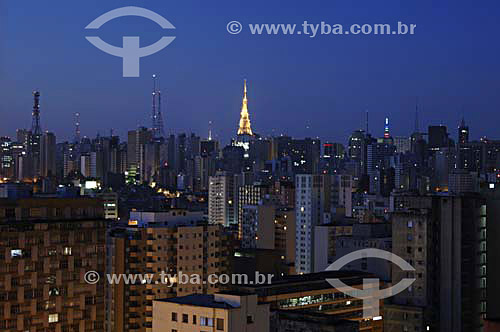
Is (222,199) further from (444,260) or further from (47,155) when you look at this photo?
(444,260)

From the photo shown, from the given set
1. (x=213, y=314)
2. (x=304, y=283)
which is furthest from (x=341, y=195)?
(x=213, y=314)

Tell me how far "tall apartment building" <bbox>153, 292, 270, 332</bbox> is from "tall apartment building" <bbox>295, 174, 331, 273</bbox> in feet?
50.1

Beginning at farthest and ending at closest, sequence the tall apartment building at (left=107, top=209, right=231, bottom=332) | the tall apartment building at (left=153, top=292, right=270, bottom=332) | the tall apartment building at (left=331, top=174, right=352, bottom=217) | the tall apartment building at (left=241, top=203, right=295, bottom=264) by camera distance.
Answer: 1. the tall apartment building at (left=331, top=174, right=352, bottom=217)
2. the tall apartment building at (left=241, top=203, right=295, bottom=264)
3. the tall apartment building at (left=107, top=209, right=231, bottom=332)
4. the tall apartment building at (left=153, top=292, right=270, bottom=332)

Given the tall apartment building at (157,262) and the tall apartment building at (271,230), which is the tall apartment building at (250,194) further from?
the tall apartment building at (157,262)

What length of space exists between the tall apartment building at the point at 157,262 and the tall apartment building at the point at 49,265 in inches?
170

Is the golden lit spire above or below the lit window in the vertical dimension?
above

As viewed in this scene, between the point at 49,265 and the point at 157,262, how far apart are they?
535 cm

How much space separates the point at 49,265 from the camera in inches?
412

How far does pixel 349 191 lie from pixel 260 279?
29.8 feet

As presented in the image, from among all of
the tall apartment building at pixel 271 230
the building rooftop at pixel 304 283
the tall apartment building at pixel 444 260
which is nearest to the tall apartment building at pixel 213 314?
the building rooftop at pixel 304 283

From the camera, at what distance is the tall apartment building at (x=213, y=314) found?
654cm

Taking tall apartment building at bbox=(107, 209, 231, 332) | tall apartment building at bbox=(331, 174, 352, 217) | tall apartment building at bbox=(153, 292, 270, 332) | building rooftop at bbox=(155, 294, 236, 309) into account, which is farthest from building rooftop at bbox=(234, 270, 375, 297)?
tall apartment building at bbox=(331, 174, 352, 217)

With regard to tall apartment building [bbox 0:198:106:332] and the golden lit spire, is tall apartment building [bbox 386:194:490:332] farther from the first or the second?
the golden lit spire

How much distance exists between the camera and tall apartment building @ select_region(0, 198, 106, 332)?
401 inches
